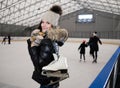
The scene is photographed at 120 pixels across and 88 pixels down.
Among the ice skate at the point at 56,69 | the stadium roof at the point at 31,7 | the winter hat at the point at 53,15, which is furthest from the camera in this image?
the stadium roof at the point at 31,7

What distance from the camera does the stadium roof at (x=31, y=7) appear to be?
80.1 ft

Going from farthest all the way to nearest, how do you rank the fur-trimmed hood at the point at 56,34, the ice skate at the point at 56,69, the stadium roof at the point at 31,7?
Answer: the stadium roof at the point at 31,7
the fur-trimmed hood at the point at 56,34
the ice skate at the point at 56,69

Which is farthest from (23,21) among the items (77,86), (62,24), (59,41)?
(59,41)

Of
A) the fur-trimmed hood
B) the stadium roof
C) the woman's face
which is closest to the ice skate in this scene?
the fur-trimmed hood

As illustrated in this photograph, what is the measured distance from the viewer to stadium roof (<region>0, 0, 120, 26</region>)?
2443 cm

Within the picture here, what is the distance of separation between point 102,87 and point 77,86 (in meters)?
3.05

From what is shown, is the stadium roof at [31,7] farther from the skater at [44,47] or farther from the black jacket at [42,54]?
the black jacket at [42,54]

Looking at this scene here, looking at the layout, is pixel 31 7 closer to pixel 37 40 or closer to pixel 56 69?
pixel 37 40

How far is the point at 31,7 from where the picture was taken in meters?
26.7

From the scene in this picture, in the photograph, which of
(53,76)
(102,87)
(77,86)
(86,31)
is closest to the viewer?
(102,87)

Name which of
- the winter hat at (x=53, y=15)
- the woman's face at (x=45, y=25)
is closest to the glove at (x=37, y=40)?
the woman's face at (x=45, y=25)

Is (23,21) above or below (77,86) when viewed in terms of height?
above

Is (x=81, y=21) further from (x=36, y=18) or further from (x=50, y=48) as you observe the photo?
(x=50, y=48)

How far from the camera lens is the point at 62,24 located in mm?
34875
